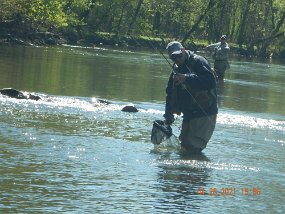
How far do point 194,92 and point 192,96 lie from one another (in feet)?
0.25

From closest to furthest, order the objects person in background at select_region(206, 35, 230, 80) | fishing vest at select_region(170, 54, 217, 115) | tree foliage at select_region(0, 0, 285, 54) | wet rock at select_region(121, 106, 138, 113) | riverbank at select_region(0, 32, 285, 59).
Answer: fishing vest at select_region(170, 54, 217, 115) → wet rock at select_region(121, 106, 138, 113) → person in background at select_region(206, 35, 230, 80) → riverbank at select_region(0, 32, 285, 59) → tree foliage at select_region(0, 0, 285, 54)

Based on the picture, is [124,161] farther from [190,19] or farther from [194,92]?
[190,19]

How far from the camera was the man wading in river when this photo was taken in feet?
43.0

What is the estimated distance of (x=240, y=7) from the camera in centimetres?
9819

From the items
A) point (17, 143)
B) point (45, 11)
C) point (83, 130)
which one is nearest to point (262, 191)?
point (17, 143)

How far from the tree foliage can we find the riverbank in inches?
56.5

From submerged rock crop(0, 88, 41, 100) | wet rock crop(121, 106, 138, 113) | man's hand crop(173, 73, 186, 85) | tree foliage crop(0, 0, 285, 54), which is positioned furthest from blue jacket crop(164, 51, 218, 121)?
tree foliage crop(0, 0, 285, 54)

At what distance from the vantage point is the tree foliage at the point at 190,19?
275ft

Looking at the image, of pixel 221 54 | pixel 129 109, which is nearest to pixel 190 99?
pixel 129 109

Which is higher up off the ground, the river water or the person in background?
the person in background

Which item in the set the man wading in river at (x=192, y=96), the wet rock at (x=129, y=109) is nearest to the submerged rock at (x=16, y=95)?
the wet rock at (x=129, y=109)
